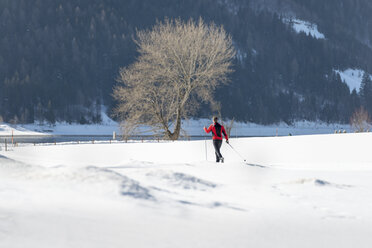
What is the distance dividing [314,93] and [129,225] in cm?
20388

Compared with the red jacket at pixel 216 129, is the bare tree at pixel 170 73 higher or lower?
higher

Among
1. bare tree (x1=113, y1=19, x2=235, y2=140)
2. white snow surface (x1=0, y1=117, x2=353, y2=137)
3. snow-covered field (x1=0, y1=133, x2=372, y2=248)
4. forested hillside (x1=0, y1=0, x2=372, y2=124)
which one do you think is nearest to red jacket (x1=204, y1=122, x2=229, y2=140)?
snow-covered field (x1=0, y1=133, x2=372, y2=248)

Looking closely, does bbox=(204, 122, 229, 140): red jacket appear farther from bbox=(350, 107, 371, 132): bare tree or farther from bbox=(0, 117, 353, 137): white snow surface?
bbox=(0, 117, 353, 137): white snow surface

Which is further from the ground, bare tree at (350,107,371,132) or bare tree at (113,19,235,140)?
bare tree at (113,19,235,140)

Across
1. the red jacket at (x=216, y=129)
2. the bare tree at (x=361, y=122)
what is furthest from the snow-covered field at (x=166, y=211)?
the bare tree at (x=361, y=122)

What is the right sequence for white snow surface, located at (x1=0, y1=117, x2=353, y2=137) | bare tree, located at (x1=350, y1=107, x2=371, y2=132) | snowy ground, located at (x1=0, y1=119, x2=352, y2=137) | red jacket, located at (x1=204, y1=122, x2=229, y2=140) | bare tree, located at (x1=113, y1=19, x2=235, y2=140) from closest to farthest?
red jacket, located at (x1=204, y1=122, x2=229, y2=140)
bare tree, located at (x1=113, y1=19, x2=235, y2=140)
bare tree, located at (x1=350, y1=107, x2=371, y2=132)
snowy ground, located at (x1=0, y1=119, x2=352, y2=137)
white snow surface, located at (x1=0, y1=117, x2=353, y2=137)

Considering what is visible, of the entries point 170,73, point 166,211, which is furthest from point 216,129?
point 170,73

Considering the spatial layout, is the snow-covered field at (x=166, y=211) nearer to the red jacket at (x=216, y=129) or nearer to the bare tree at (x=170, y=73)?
the red jacket at (x=216, y=129)

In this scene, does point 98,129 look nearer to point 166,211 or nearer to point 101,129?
point 101,129

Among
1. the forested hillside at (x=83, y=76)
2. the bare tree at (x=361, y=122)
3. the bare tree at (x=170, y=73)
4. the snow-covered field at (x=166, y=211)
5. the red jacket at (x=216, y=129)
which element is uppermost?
the forested hillside at (x=83, y=76)

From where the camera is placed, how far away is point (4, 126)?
115 m

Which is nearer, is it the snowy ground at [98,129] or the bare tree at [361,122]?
the bare tree at [361,122]

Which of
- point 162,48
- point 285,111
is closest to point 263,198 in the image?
point 162,48

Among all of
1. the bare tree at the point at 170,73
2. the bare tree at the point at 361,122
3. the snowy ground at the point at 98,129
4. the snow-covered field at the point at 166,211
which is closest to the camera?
the snow-covered field at the point at 166,211
